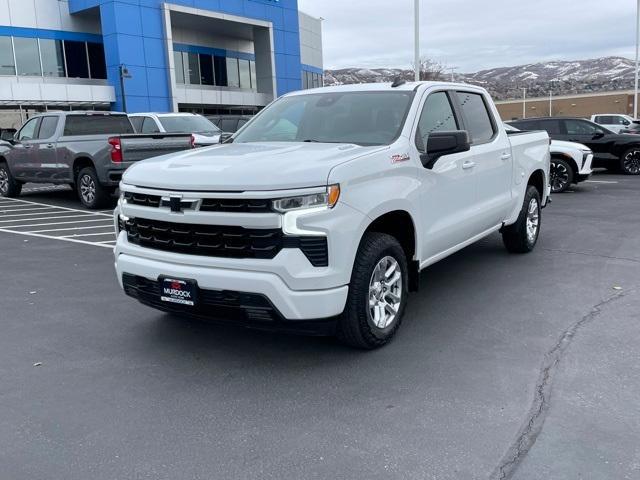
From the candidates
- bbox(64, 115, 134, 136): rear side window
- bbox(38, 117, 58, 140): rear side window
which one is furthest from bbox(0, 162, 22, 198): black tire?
bbox(64, 115, 134, 136): rear side window

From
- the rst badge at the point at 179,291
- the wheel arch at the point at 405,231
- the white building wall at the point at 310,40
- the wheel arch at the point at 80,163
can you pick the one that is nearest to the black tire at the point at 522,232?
the wheel arch at the point at 405,231

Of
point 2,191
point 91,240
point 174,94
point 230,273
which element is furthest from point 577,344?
point 174,94

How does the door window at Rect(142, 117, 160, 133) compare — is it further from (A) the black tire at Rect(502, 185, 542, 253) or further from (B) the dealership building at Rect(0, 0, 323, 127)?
(B) the dealership building at Rect(0, 0, 323, 127)

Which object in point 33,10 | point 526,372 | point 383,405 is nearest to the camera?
point 383,405

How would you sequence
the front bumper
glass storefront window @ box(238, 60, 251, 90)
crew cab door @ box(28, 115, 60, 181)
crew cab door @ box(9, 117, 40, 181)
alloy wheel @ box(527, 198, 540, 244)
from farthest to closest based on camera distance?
glass storefront window @ box(238, 60, 251, 90) < crew cab door @ box(9, 117, 40, 181) < crew cab door @ box(28, 115, 60, 181) < alloy wheel @ box(527, 198, 540, 244) < the front bumper

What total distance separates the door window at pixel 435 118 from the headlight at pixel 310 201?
52.5 inches

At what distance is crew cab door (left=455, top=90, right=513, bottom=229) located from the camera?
5.81m

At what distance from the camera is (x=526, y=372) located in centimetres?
399

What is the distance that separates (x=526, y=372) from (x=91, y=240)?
676cm

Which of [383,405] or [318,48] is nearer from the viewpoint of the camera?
[383,405]

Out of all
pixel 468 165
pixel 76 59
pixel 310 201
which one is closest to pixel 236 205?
pixel 310 201

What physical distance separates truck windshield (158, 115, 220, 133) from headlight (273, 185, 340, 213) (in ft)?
35.3

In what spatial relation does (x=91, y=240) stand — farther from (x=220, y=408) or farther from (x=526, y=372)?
(x=526, y=372)

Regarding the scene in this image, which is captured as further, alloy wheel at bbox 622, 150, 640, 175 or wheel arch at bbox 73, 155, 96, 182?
alloy wheel at bbox 622, 150, 640, 175
